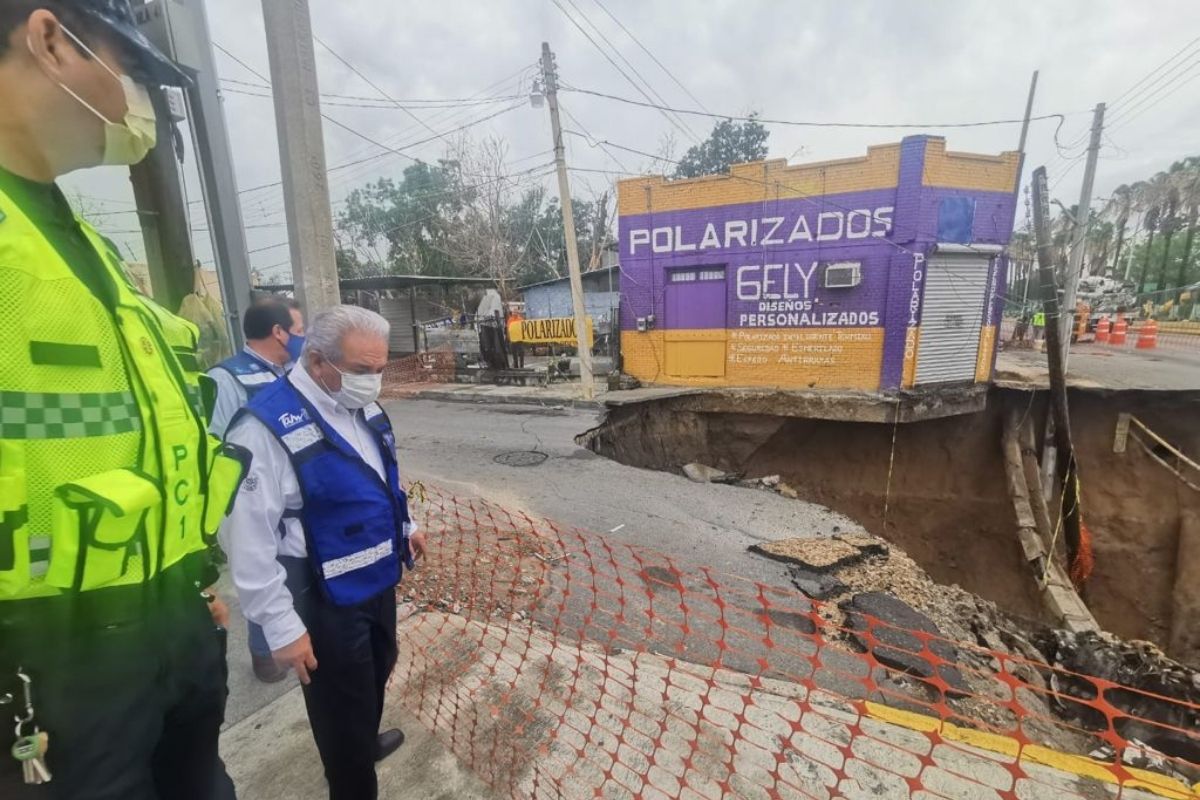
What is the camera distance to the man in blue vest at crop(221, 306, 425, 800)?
1.53m

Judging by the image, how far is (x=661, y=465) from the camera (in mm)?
10289

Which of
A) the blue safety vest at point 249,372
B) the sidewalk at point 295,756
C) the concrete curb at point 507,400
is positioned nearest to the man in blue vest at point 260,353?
the blue safety vest at point 249,372

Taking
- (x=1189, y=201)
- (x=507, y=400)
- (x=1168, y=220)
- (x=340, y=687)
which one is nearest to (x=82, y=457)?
(x=340, y=687)

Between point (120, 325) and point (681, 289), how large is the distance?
38.5 ft

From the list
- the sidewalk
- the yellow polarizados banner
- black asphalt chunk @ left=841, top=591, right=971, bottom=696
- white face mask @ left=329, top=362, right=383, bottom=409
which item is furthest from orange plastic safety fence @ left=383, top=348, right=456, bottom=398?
white face mask @ left=329, top=362, right=383, bottom=409

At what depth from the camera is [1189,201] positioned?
3350cm

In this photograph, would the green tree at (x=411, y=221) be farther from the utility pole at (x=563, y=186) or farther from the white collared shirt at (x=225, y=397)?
the white collared shirt at (x=225, y=397)

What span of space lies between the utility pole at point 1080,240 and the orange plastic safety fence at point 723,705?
362 inches

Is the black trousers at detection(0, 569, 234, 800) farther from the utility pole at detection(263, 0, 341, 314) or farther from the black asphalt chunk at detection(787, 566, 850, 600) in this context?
the black asphalt chunk at detection(787, 566, 850, 600)

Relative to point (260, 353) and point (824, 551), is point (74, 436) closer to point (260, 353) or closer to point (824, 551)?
point (260, 353)

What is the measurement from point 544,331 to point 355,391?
11.8 meters

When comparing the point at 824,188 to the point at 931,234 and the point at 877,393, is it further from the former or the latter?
the point at 877,393

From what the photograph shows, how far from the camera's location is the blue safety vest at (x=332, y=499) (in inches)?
63.3

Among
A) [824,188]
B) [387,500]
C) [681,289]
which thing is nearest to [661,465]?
[681,289]
